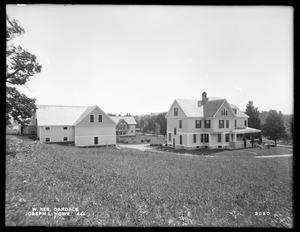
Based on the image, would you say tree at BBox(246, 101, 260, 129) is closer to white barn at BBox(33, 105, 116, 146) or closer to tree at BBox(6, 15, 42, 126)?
white barn at BBox(33, 105, 116, 146)

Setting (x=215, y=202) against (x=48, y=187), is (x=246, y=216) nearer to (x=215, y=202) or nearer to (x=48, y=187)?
(x=215, y=202)

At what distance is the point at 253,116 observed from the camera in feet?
89.8

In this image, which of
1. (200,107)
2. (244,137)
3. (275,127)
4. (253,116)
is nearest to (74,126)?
(200,107)

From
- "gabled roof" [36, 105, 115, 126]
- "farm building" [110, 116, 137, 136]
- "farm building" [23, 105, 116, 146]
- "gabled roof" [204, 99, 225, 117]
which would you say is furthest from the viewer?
"farm building" [110, 116, 137, 136]

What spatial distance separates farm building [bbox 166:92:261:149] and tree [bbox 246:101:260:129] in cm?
317

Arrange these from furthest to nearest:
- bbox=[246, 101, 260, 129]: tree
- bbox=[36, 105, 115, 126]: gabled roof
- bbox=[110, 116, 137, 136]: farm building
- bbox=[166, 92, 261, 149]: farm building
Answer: bbox=[110, 116, 137, 136]: farm building < bbox=[246, 101, 260, 129]: tree < bbox=[166, 92, 261, 149]: farm building < bbox=[36, 105, 115, 126]: gabled roof

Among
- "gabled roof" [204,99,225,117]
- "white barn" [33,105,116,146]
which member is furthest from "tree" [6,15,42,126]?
"gabled roof" [204,99,225,117]

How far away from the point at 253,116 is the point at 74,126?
3242cm

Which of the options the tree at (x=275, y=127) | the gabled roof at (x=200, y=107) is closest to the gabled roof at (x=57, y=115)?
the gabled roof at (x=200, y=107)

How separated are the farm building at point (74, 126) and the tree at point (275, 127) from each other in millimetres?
25328

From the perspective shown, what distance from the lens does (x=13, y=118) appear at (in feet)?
16.9

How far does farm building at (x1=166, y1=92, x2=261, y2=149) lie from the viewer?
2280cm
